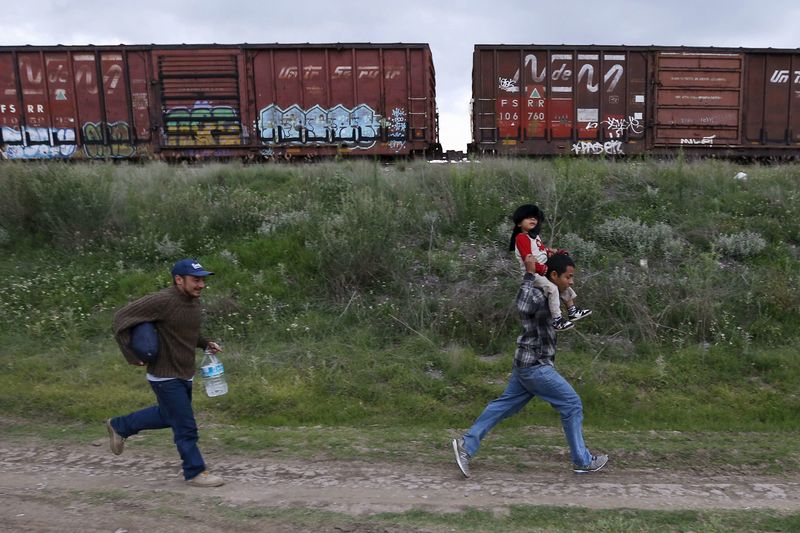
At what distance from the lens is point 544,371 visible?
4219 mm

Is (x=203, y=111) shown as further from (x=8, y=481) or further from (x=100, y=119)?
(x=8, y=481)

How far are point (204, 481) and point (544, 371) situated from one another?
8.59 feet

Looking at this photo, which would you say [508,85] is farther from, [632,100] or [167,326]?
[167,326]

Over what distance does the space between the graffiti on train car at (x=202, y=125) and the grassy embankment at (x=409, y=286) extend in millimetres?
3805

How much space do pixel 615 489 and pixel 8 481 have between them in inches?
178

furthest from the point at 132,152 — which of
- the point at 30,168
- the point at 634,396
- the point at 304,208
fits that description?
the point at 634,396

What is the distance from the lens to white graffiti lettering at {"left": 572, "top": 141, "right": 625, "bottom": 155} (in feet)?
50.4

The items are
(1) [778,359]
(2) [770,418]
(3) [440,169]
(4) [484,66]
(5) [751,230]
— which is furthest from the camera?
(4) [484,66]

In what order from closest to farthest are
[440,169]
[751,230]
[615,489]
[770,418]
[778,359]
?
[615,489], [770,418], [778,359], [751,230], [440,169]

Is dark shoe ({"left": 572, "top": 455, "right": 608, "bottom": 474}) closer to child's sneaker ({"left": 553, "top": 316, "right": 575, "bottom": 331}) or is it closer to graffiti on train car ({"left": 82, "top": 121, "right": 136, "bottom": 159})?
child's sneaker ({"left": 553, "top": 316, "right": 575, "bottom": 331})

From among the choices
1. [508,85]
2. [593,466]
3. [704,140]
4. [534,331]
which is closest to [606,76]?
[508,85]

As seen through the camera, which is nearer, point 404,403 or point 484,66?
point 404,403

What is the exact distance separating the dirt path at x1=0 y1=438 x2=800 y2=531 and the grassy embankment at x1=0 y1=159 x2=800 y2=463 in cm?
100

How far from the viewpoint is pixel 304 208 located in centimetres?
988
